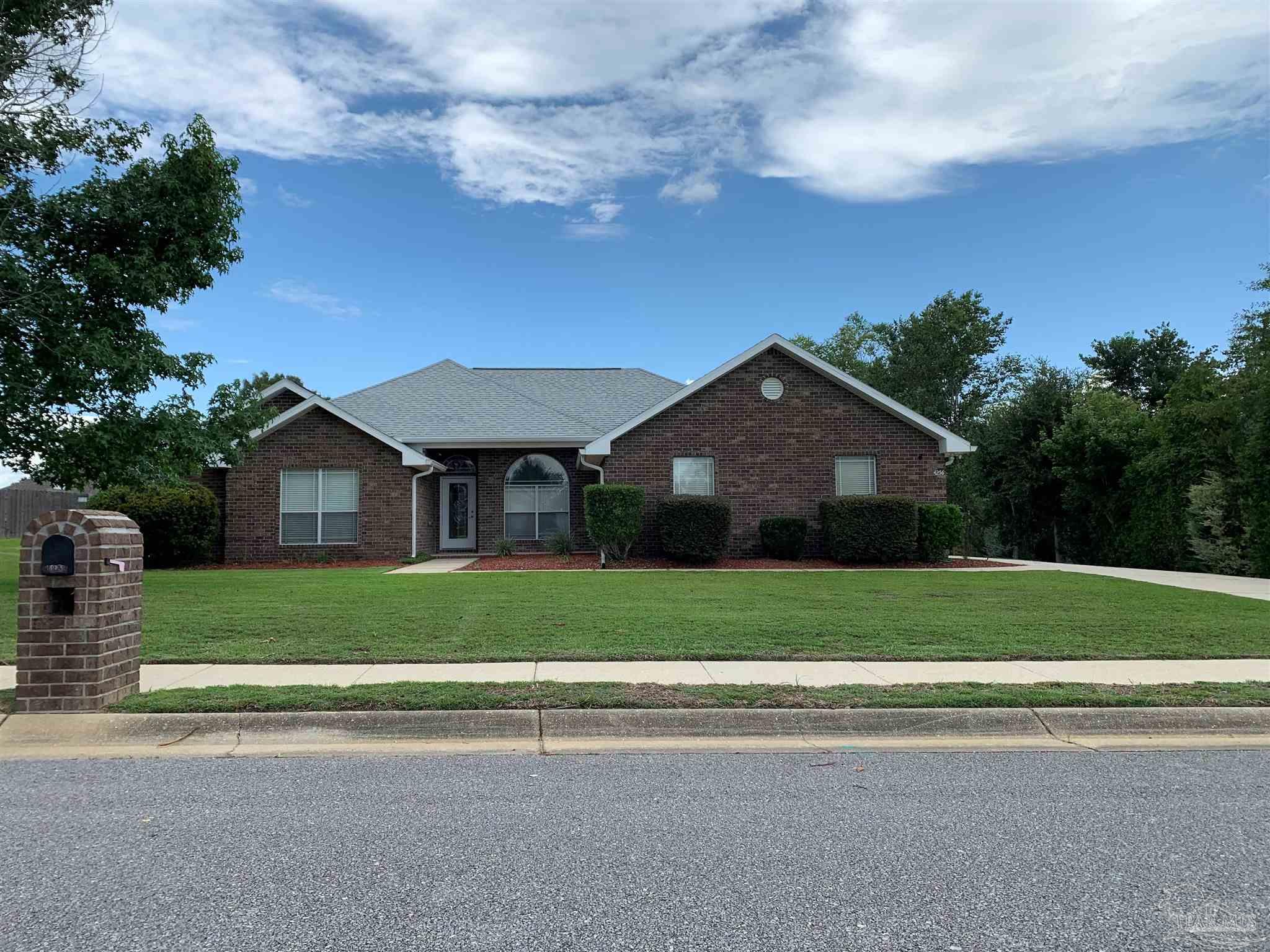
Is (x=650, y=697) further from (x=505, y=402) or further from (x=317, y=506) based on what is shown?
(x=505, y=402)

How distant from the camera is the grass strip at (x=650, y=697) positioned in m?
6.00

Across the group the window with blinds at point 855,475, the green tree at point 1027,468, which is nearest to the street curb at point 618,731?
the window with blinds at point 855,475

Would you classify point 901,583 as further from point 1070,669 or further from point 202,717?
point 202,717

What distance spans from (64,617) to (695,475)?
1474cm

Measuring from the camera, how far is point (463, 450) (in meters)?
21.9

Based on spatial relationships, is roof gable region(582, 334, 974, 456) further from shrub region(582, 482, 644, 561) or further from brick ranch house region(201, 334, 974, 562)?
shrub region(582, 482, 644, 561)

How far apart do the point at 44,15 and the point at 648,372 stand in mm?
17059

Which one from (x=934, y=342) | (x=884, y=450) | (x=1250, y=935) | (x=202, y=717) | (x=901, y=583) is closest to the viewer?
(x=1250, y=935)

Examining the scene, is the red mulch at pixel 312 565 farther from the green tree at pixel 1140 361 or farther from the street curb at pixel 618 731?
the green tree at pixel 1140 361

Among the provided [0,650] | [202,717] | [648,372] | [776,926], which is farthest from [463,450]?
[776,926]

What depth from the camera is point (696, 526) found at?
58.6 ft

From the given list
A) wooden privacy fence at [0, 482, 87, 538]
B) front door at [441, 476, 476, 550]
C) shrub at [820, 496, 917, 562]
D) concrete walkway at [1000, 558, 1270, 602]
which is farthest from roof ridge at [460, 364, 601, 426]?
wooden privacy fence at [0, 482, 87, 538]

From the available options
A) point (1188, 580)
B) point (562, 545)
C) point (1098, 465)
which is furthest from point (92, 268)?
point (1098, 465)

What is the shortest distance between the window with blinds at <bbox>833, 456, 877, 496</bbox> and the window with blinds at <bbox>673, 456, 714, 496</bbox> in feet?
9.37
